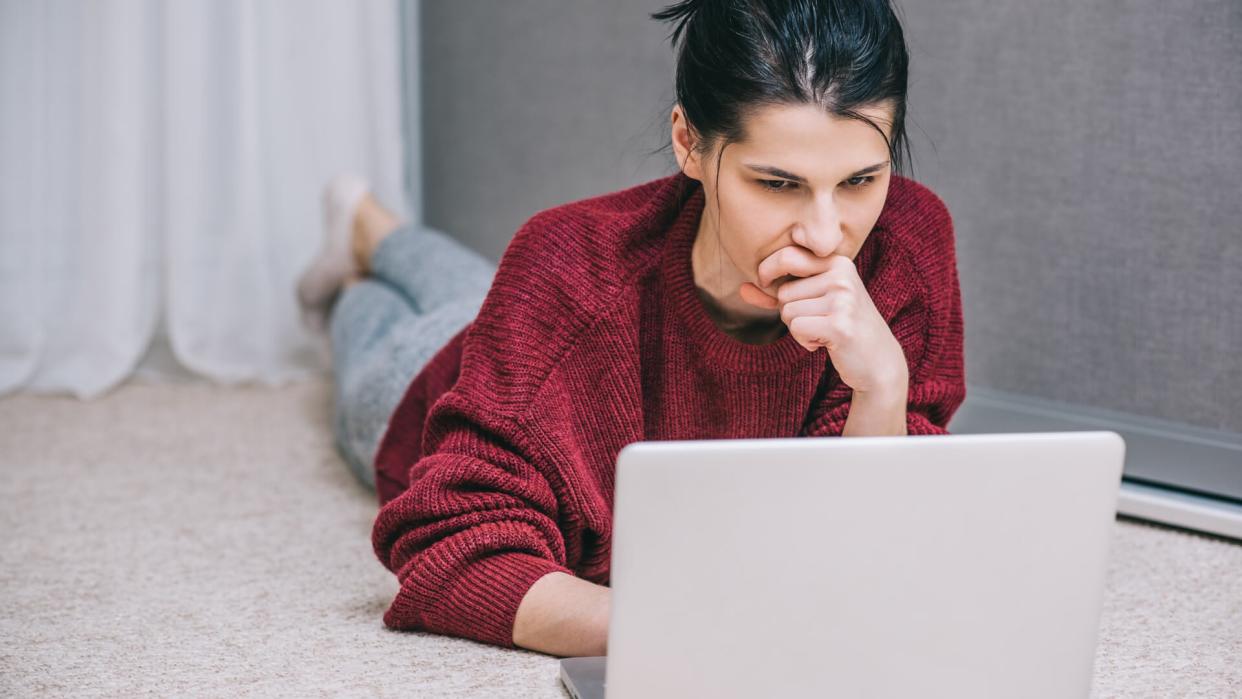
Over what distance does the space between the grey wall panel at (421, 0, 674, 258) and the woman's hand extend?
3.32ft

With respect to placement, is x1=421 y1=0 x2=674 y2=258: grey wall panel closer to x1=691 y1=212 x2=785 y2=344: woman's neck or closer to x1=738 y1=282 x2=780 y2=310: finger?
x1=691 y1=212 x2=785 y2=344: woman's neck

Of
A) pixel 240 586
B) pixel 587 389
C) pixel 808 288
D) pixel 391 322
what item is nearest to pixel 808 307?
pixel 808 288

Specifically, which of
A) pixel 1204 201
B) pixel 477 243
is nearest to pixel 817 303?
pixel 1204 201

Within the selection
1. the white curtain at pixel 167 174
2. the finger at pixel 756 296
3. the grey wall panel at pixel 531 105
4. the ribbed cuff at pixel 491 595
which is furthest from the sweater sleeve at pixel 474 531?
the white curtain at pixel 167 174

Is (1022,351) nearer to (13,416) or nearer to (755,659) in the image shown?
(755,659)

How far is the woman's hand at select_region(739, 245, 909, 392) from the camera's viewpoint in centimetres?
86

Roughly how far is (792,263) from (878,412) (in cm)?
15

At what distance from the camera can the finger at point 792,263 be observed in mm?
858

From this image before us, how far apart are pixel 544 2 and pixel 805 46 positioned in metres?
1.40

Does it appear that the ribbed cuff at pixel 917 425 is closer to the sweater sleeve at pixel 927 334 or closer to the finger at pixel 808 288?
the sweater sleeve at pixel 927 334

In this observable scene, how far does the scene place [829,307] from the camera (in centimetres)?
86

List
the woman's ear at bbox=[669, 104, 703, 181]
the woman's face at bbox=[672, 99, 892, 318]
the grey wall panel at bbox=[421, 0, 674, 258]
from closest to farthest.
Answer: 1. the woman's face at bbox=[672, 99, 892, 318]
2. the woman's ear at bbox=[669, 104, 703, 181]
3. the grey wall panel at bbox=[421, 0, 674, 258]

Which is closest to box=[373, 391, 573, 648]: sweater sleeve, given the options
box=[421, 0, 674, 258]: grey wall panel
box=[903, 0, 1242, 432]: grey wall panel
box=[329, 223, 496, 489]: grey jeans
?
box=[329, 223, 496, 489]: grey jeans

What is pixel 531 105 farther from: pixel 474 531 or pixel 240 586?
pixel 474 531
